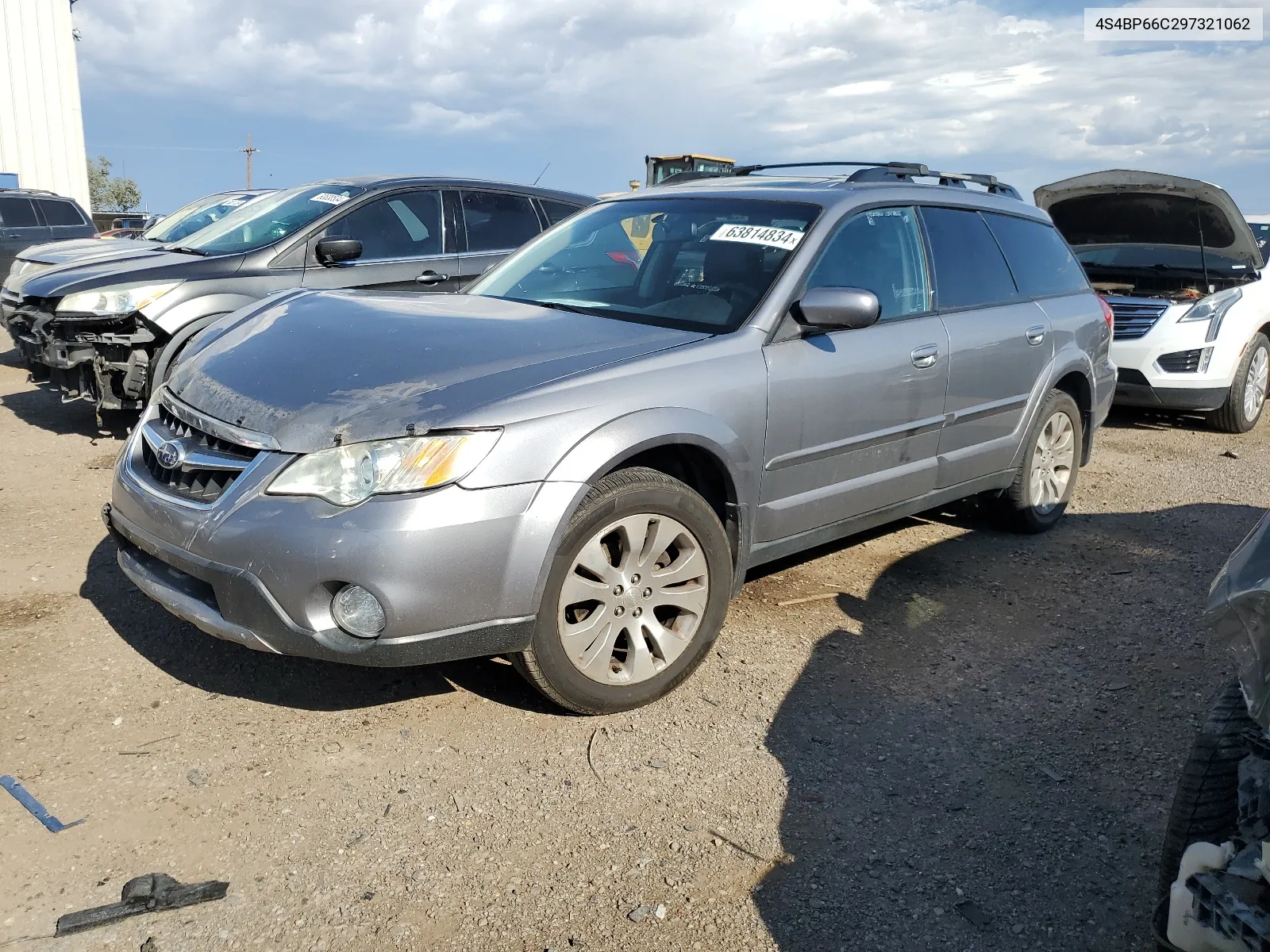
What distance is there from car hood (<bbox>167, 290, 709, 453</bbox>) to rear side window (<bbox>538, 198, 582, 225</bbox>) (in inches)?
156

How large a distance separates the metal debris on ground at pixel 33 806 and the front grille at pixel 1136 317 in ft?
26.4

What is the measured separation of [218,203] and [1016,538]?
8112mm

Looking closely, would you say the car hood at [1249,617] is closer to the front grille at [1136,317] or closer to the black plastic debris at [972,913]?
the black plastic debris at [972,913]

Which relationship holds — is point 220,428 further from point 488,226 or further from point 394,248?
point 488,226

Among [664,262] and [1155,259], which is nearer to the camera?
[664,262]

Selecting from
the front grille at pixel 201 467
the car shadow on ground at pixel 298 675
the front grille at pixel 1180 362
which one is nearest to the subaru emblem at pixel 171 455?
the front grille at pixel 201 467

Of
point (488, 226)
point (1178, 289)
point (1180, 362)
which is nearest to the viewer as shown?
point (488, 226)

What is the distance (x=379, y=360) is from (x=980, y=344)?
8.91 ft

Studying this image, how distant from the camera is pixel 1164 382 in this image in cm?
838

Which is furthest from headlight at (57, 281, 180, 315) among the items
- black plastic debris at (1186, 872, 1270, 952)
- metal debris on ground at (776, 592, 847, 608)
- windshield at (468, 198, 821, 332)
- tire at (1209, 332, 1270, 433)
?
tire at (1209, 332, 1270, 433)

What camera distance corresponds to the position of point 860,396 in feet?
13.3

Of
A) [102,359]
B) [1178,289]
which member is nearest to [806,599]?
[102,359]

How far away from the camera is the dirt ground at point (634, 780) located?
8.25 ft

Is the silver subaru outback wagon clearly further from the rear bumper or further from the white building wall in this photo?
the white building wall
